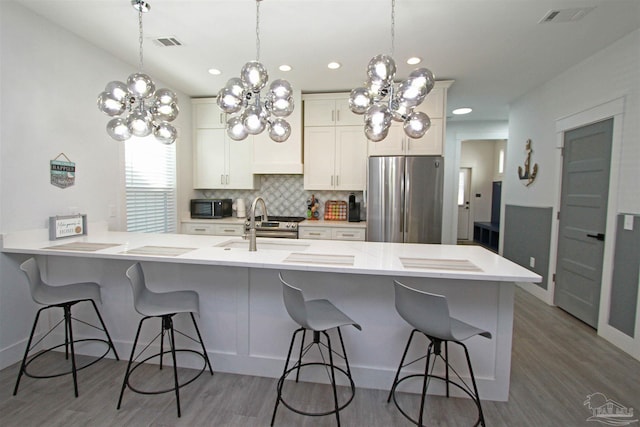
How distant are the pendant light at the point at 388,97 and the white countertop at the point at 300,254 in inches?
31.3

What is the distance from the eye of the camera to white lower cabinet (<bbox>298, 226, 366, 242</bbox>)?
3951 millimetres

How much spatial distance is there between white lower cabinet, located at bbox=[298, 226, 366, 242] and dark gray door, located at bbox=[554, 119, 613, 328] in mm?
2219

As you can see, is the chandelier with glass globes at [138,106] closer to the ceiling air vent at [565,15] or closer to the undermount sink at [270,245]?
the undermount sink at [270,245]

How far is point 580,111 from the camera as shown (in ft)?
10.5

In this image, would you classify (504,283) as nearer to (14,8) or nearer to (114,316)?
(114,316)

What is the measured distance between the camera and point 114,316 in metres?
2.42

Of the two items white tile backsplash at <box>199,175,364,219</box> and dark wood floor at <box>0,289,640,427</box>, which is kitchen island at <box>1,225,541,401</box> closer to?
dark wood floor at <box>0,289,640,427</box>

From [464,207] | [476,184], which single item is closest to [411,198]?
[464,207]

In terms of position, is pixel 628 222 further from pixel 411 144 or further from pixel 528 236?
pixel 411 144

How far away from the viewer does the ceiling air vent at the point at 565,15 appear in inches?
89.7

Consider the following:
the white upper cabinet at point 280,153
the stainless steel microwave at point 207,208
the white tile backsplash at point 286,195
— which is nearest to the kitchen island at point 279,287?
the stainless steel microwave at point 207,208

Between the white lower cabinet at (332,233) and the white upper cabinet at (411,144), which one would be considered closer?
the white upper cabinet at (411,144)

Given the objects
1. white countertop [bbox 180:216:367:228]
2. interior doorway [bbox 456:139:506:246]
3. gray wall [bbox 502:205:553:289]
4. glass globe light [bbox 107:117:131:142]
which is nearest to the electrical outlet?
gray wall [bbox 502:205:553:289]

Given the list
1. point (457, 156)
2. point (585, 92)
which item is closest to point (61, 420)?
point (585, 92)
